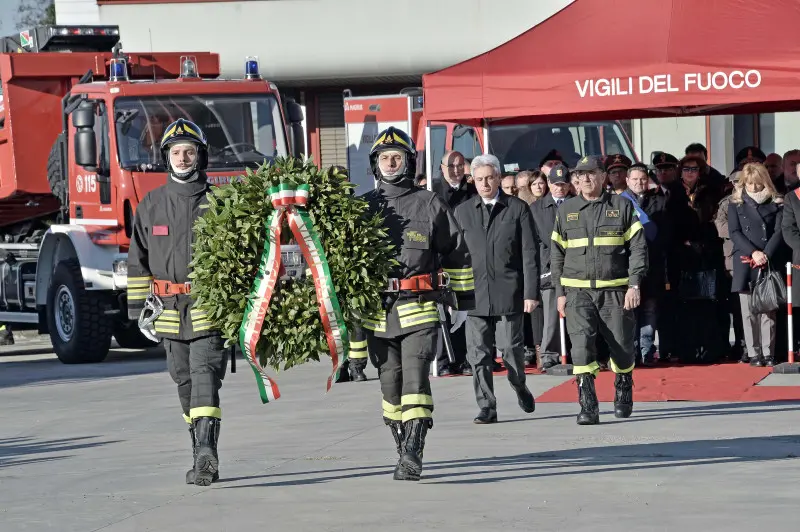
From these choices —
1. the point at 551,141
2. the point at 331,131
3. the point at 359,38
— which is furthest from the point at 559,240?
the point at 331,131

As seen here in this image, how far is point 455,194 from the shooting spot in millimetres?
13672

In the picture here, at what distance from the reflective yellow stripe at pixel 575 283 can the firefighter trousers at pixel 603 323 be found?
3 centimetres

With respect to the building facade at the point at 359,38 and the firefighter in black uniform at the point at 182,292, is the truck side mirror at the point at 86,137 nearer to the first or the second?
the firefighter in black uniform at the point at 182,292

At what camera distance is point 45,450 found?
10.7 metres

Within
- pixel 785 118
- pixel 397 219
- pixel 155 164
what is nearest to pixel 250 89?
pixel 155 164

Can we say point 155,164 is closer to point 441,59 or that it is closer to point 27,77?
point 27,77

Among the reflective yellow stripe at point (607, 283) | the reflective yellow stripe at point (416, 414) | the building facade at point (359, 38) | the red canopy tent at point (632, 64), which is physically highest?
the building facade at point (359, 38)

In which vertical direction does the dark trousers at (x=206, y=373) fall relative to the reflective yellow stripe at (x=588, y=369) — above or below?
above

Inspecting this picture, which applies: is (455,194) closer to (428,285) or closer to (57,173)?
(428,285)

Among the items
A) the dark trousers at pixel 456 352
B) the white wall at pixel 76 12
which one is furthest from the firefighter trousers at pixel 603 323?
the white wall at pixel 76 12

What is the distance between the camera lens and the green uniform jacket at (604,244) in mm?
10812

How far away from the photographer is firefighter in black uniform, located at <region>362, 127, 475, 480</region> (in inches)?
336

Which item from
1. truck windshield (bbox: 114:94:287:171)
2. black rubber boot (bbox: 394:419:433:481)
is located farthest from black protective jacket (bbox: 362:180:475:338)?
truck windshield (bbox: 114:94:287:171)

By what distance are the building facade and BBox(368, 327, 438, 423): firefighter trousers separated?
→ 18860 millimetres
